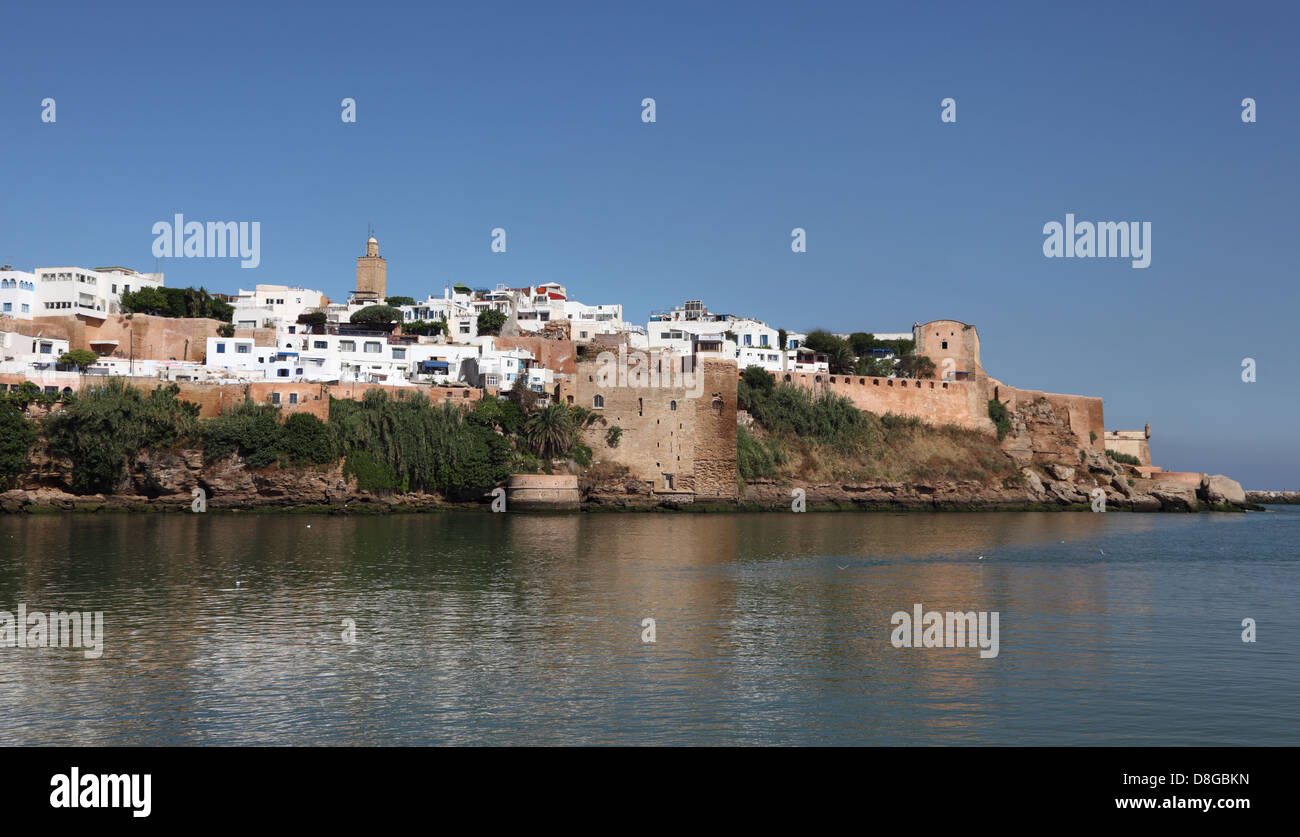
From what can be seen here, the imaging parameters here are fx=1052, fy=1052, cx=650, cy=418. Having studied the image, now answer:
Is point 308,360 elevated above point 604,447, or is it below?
above

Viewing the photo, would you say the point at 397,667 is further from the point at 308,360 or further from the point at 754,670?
the point at 308,360

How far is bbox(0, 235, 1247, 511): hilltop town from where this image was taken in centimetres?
4069

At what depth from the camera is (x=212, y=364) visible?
155 feet

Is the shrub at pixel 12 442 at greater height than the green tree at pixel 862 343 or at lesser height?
lesser

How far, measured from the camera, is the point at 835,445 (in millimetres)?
51188

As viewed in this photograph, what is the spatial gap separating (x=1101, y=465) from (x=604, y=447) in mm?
29903

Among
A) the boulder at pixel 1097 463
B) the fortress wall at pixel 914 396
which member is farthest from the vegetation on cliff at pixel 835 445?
the boulder at pixel 1097 463

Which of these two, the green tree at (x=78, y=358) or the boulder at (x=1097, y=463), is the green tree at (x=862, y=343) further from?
the green tree at (x=78, y=358)

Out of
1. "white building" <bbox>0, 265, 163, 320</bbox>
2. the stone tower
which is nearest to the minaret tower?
the stone tower

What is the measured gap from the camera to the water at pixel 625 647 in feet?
35.7

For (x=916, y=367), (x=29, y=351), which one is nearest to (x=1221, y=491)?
(x=916, y=367)

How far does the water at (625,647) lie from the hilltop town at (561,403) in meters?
10.8
